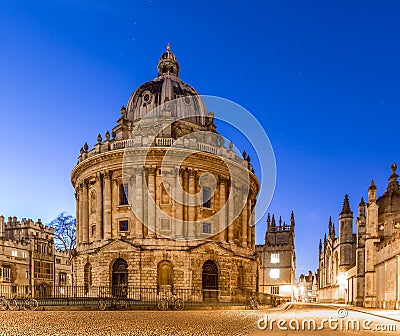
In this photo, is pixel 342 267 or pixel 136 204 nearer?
pixel 136 204

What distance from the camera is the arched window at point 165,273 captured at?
42656 millimetres

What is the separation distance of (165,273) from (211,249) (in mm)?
5090

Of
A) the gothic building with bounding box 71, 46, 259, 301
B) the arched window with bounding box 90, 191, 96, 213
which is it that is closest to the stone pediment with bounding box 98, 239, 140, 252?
the gothic building with bounding box 71, 46, 259, 301

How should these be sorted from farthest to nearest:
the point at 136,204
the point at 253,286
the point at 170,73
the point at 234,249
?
the point at 170,73 < the point at 253,286 < the point at 234,249 < the point at 136,204

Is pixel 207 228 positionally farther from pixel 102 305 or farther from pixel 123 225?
pixel 102 305

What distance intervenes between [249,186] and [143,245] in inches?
632

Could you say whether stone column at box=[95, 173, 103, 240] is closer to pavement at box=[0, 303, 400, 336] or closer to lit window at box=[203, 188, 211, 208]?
lit window at box=[203, 188, 211, 208]

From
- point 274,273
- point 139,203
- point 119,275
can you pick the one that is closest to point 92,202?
point 139,203

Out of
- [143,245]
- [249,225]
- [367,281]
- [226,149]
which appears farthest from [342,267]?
[143,245]

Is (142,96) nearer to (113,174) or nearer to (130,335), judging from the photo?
(113,174)

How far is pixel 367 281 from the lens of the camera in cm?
4103

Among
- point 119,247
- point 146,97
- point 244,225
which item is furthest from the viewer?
point 146,97

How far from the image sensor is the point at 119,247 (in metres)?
42.4

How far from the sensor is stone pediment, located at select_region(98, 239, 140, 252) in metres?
42.1
